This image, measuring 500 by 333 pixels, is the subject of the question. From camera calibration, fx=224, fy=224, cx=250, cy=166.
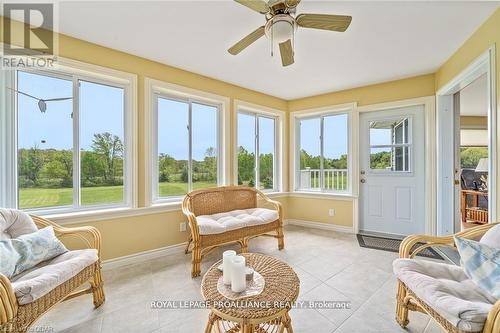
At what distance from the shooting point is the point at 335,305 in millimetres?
1846

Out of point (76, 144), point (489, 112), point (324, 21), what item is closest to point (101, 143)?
point (76, 144)

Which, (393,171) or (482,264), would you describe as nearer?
(482,264)

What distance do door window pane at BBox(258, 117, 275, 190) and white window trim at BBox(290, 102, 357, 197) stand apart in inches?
15.8

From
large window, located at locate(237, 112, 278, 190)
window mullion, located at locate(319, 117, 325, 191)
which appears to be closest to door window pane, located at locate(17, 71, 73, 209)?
large window, located at locate(237, 112, 278, 190)

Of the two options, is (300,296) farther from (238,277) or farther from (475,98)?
(475,98)

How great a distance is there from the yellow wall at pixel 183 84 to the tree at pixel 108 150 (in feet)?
0.90

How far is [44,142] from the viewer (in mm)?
2299

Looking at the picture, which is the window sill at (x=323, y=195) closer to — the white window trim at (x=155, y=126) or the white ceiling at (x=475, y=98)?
the white window trim at (x=155, y=126)

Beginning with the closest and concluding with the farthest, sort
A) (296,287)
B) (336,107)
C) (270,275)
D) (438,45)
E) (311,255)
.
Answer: (296,287)
(270,275)
(438,45)
(311,255)
(336,107)

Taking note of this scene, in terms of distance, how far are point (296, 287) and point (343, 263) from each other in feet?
5.19

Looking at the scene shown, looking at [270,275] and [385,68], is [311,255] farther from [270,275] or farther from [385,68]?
[385,68]

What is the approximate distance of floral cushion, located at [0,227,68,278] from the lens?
1414mm

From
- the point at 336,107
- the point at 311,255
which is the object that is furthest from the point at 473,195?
the point at 311,255

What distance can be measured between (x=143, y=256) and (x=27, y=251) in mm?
1293
